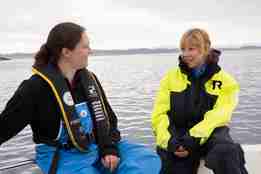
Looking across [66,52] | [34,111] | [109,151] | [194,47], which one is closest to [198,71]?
[194,47]

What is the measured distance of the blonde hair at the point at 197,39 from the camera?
10.7ft

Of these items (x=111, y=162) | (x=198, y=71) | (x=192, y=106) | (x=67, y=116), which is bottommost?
(x=111, y=162)

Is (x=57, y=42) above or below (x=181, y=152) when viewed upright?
above

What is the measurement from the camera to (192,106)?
10.6 ft

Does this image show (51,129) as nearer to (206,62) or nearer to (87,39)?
(87,39)

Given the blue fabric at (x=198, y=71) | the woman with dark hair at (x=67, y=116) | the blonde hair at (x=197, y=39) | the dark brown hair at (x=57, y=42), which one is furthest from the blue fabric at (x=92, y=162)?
the blonde hair at (x=197, y=39)

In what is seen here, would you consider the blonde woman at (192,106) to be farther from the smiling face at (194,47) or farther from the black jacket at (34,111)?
the black jacket at (34,111)

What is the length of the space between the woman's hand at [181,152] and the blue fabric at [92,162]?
1.99ft

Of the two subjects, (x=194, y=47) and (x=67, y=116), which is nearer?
(x=67, y=116)

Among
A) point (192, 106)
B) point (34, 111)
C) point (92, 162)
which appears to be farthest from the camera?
point (192, 106)

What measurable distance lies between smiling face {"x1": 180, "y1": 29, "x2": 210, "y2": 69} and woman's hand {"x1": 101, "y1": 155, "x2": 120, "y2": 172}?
119 cm

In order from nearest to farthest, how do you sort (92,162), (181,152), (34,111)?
Answer: (34,111) → (92,162) → (181,152)

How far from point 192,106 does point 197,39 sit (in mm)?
565

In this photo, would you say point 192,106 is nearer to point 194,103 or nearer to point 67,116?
point 194,103
